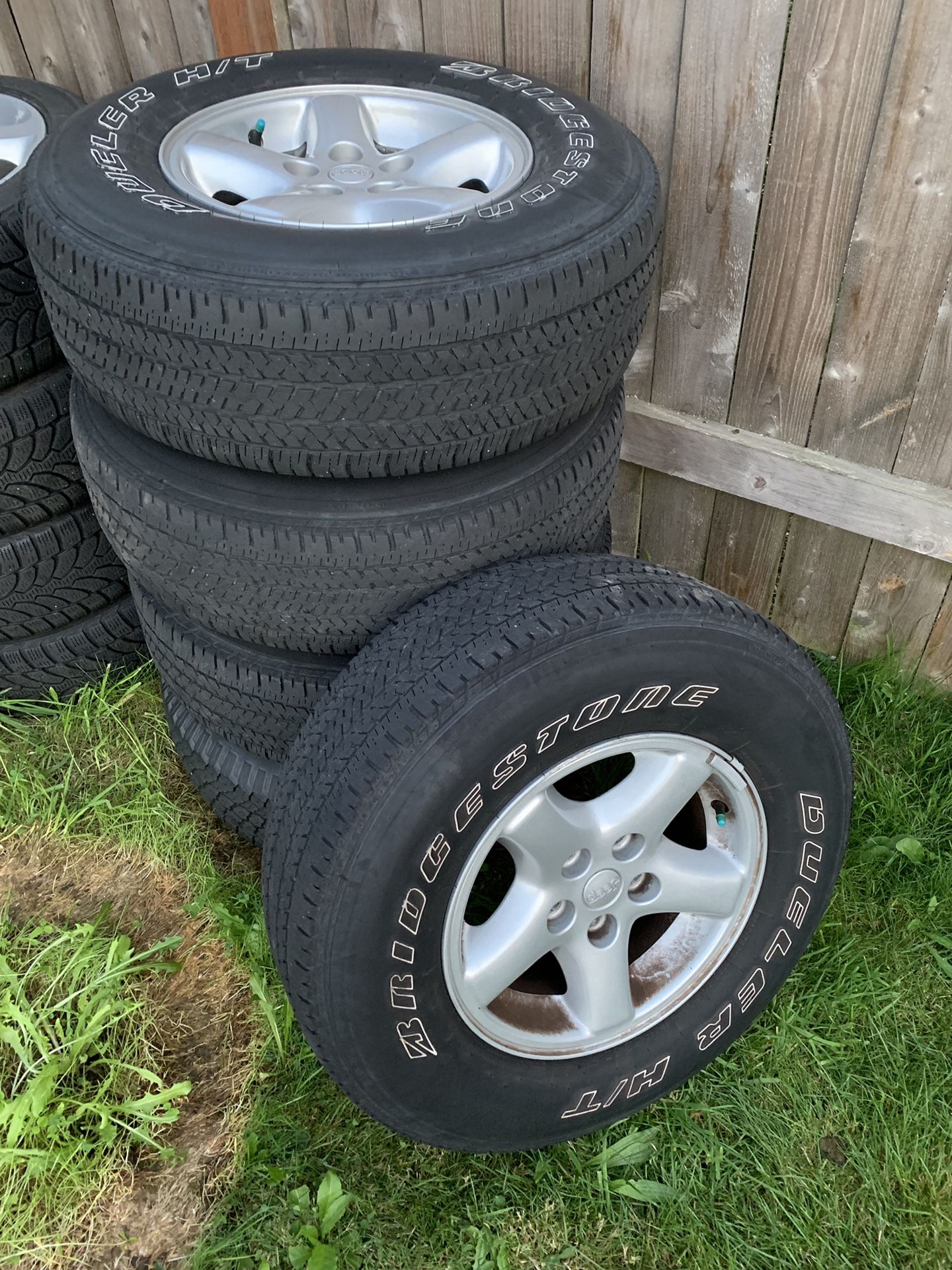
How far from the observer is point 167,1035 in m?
2.21

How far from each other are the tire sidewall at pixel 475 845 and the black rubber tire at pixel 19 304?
1.49 meters

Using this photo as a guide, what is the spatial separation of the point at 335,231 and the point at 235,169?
1.76 ft

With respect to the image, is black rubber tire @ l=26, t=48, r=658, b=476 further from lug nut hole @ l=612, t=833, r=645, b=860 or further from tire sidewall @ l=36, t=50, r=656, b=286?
lug nut hole @ l=612, t=833, r=645, b=860

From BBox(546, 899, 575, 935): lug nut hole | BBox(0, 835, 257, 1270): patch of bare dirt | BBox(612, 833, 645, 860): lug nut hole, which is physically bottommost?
BBox(0, 835, 257, 1270): patch of bare dirt

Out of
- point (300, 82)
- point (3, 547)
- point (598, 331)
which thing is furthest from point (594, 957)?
point (300, 82)

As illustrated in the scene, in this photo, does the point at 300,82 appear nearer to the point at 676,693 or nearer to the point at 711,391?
the point at 711,391

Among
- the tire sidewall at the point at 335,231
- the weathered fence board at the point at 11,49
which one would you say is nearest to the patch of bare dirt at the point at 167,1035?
the tire sidewall at the point at 335,231

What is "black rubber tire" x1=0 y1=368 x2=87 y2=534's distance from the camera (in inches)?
95.1

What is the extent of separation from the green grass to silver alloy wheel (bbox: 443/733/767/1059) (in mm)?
237

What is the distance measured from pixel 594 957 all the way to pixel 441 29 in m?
2.18

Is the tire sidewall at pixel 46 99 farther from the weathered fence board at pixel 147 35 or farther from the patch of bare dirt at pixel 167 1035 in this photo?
the patch of bare dirt at pixel 167 1035

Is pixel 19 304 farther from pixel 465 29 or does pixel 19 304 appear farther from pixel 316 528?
pixel 465 29

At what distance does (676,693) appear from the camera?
1781mm

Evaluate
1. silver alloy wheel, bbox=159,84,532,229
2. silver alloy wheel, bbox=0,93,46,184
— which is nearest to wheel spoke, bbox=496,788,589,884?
silver alloy wheel, bbox=159,84,532,229
